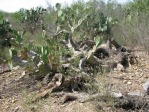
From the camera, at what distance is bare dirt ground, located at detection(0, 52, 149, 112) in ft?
15.5

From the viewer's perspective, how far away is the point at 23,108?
4.93m

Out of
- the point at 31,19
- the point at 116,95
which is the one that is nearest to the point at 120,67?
the point at 116,95

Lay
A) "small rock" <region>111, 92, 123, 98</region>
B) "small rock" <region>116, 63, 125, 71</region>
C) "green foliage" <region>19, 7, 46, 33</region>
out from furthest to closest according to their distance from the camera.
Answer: "green foliage" <region>19, 7, 46, 33</region> < "small rock" <region>116, 63, 125, 71</region> < "small rock" <region>111, 92, 123, 98</region>

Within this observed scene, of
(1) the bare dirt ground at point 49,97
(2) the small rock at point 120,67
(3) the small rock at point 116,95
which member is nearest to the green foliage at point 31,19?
(1) the bare dirt ground at point 49,97

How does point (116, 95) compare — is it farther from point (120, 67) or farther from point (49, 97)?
point (120, 67)

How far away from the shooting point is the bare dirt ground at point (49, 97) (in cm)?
471

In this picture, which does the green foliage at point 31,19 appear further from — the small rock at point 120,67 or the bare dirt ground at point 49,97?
the small rock at point 120,67

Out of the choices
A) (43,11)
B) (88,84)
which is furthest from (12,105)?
(43,11)

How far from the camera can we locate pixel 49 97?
16.8 feet

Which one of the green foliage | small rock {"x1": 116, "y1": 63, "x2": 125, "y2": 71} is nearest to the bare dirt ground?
small rock {"x1": 116, "y1": 63, "x2": 125, "y2": 71}

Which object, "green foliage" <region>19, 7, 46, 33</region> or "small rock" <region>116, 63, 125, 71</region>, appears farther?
"green foliage" <region>19, 7, 46, 33</region>

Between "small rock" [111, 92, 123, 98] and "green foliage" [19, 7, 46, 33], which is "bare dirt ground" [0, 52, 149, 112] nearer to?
"small rock" [111, 92, 123, 98]

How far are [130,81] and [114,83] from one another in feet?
1.09

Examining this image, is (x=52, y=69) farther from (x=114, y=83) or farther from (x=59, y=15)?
(x=59, y=15)
